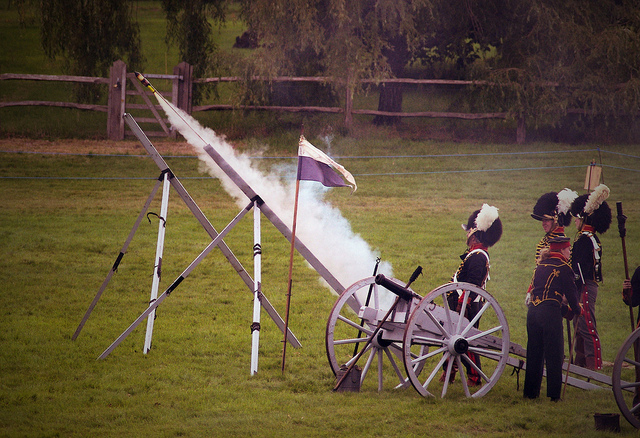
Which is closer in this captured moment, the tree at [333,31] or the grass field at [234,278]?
the grass field at [234,278]

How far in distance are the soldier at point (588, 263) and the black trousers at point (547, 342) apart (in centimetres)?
140

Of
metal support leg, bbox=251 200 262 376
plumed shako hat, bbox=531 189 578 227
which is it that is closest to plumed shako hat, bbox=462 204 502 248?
plumed shako hat, bbox=531 189 578 227

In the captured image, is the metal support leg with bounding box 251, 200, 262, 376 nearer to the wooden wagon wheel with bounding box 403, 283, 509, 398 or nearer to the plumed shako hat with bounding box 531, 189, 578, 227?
the wooden wagon wheel with bounding box 403, 283, 509, 398

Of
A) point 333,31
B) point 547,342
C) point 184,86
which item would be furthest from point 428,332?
point 184,86

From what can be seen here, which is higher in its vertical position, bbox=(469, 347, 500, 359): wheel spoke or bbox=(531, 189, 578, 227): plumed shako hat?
bbox=(531, 189, 578, 227): plumed shako hat

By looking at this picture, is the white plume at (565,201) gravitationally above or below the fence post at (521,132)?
below

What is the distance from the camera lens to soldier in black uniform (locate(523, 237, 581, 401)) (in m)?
6.84

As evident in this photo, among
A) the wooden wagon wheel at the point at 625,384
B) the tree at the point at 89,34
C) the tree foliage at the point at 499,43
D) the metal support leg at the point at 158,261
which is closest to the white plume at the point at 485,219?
the wooden wagon wheel at the point at 625,384

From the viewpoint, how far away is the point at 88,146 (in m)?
20.4

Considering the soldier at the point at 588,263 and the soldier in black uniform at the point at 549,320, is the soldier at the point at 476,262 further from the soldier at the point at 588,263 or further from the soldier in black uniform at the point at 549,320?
the soldier at the point at 588,263

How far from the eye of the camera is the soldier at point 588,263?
321 inches

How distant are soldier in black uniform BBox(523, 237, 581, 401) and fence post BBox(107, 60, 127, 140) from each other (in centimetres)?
1589

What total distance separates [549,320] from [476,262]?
3.13ft

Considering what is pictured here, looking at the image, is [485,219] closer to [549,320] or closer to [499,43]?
[549,320]
